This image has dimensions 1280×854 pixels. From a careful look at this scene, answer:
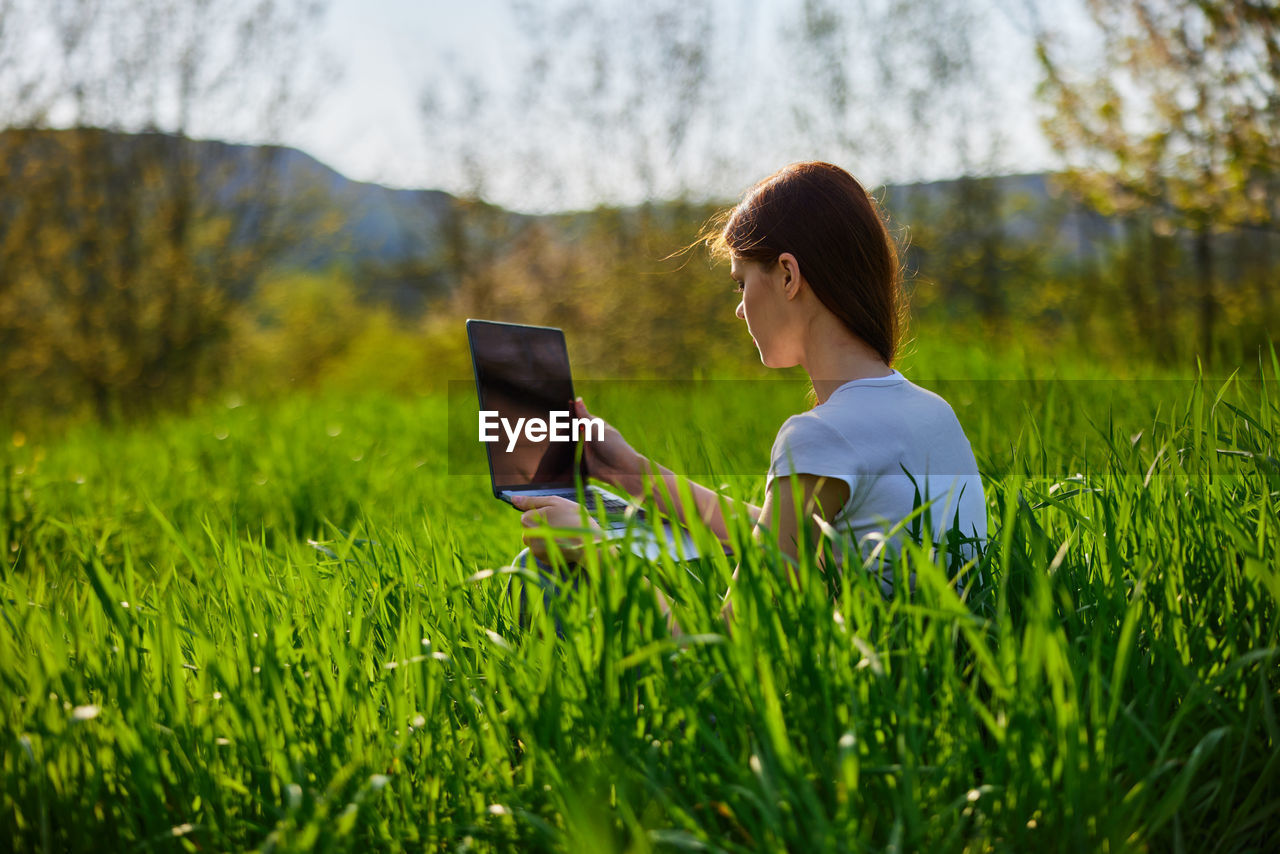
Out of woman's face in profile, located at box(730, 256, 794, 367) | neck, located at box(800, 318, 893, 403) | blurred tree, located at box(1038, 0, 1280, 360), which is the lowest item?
neck, located at box(800, 318, 893, 403)

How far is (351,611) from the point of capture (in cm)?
199

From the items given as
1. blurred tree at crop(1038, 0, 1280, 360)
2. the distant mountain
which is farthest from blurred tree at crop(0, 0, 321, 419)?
blurred tree at crop(1038, 0, 1280, 360)

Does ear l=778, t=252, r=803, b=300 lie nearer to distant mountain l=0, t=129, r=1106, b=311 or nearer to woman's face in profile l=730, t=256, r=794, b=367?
woman's face in profile l=730, t=256, r=794, b=367

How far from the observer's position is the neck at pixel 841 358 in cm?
195

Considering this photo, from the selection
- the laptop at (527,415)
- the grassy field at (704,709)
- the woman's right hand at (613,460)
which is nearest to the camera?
the grassy field at (704,709)

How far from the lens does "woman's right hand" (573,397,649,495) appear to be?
2.49 m

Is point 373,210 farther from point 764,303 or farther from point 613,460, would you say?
point 764,303

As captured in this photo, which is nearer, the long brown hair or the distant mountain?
the long brown hair

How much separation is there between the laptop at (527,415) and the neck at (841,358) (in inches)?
24.1

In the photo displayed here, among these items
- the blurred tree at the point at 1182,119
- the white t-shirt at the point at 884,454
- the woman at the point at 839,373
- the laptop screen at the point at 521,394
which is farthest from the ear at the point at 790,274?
the blurred tree at the point at 1182,119

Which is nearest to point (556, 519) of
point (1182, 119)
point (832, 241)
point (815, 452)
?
point (815, 452)

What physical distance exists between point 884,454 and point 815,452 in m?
0.16

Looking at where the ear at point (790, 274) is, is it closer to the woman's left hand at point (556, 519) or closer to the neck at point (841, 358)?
the neck at point (841, 358)

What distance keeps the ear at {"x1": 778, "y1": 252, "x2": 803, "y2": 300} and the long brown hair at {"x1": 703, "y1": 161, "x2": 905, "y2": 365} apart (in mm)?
22
